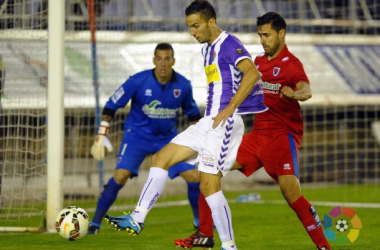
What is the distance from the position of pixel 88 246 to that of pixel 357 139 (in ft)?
33.1

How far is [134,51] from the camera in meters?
12.8

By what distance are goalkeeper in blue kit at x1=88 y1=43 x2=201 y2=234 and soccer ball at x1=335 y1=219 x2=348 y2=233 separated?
208cm

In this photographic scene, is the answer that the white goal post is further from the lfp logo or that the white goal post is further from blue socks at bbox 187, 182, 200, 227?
the lfp logo

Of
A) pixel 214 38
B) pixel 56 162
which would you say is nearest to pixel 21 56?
pixel 56 162

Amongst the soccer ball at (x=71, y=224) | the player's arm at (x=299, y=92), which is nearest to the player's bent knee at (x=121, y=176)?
the soccer ball at (x=71, y=224)

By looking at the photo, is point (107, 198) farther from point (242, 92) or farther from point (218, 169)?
point (242, 92)

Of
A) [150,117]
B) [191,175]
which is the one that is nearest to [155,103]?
[150,117]

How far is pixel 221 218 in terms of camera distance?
254 inches

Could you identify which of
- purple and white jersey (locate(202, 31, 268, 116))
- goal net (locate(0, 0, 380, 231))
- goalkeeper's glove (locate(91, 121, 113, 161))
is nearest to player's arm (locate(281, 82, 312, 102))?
purple and white jersey (locate(202, 31, 268, 116))

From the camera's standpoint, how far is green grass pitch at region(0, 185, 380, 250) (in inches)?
301

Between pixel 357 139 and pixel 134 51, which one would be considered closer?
pixel 134 51

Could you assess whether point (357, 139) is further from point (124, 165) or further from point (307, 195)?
point (124, 165)

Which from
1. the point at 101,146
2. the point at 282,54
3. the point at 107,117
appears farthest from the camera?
the point at 107,117

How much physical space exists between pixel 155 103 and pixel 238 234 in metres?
1.59
